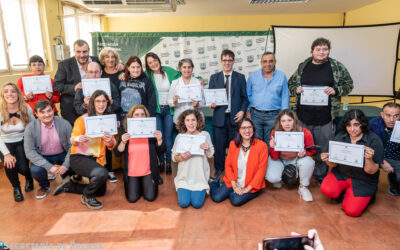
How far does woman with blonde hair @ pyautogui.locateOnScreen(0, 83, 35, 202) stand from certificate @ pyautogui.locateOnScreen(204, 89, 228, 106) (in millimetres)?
2190

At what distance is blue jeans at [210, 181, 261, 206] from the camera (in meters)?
2.84

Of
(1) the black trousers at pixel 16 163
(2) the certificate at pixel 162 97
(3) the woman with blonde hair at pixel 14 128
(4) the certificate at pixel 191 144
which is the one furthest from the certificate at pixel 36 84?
(4) the certificate at pixel 191 144

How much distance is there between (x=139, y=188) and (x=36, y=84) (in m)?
1.91

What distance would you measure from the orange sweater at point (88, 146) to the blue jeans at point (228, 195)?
1.37m

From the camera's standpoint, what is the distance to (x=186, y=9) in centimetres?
739

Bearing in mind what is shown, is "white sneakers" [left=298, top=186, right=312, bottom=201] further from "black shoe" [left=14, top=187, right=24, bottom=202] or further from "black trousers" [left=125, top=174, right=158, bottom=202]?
"black shoe" [left=14, top=187, right=24, bottom=202]

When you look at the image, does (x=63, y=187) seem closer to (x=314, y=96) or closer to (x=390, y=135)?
(x=314, y=96)

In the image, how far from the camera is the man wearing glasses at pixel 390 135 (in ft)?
9.53

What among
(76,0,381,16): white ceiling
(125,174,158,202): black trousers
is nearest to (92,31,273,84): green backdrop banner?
(76,0,381,16): white ceiling

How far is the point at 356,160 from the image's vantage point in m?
2.53

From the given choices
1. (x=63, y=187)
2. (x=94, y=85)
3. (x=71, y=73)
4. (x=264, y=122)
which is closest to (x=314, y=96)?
(x=264, y=122)

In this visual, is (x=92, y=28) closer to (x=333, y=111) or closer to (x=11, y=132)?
(x=11, y=132)

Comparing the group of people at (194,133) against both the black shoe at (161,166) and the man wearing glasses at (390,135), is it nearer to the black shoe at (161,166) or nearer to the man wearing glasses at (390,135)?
the man wearing glasses at (390,135)

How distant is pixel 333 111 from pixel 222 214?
1.87 meters
